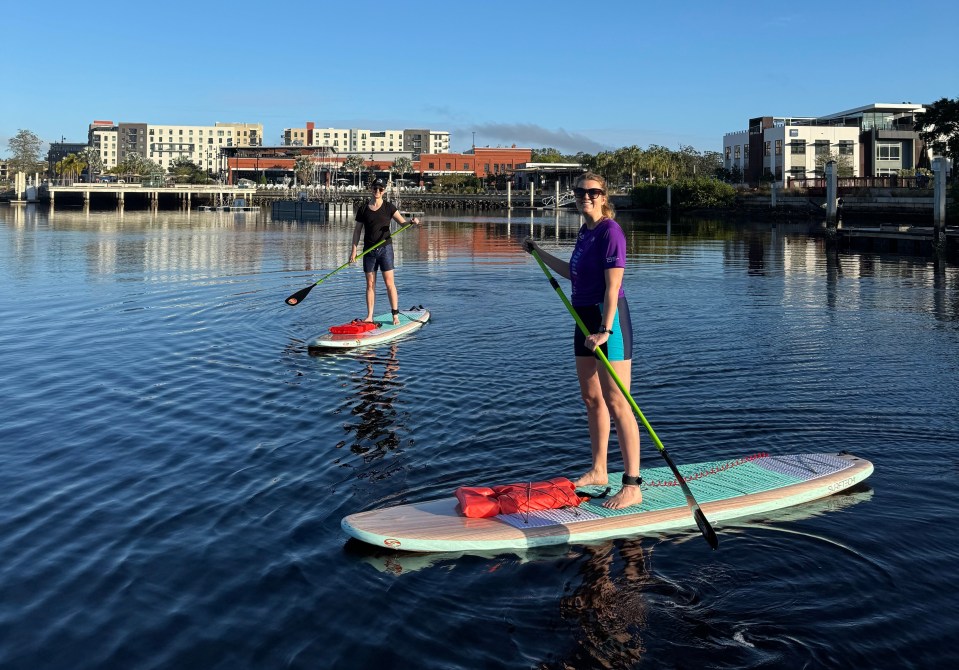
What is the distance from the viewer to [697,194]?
9419 centimetres

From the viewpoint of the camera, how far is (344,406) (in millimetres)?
10258

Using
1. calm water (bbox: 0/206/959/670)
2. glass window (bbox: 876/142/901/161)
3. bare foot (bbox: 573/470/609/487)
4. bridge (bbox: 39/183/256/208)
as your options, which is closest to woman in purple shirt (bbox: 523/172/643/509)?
bare foot (bbox: 573/470/609/487)

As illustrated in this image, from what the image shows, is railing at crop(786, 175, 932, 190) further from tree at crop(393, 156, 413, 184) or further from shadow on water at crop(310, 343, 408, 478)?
tree at crop(393, 156, 413, 184)

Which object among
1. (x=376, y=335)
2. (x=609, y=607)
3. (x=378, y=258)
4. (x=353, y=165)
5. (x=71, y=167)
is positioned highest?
(x=353, y=165)

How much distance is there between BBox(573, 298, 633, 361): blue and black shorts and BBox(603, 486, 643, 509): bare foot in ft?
3.36

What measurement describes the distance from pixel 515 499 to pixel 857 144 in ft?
361

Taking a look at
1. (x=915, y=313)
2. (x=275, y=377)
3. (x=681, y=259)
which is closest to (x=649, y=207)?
(x=681, y=259)

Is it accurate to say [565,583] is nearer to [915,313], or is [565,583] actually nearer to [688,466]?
[688,466]

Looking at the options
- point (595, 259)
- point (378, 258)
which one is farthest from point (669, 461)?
point (378, 258)

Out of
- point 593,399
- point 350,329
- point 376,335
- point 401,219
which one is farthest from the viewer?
point 401,219

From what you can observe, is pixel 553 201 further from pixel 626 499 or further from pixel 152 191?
pixel 626 499

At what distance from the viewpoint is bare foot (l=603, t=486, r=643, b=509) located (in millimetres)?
6613

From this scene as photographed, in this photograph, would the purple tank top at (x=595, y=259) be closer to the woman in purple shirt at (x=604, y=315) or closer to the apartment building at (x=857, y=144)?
the woman in purple shirt at (x=604, y=315)

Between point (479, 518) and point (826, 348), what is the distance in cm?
920
